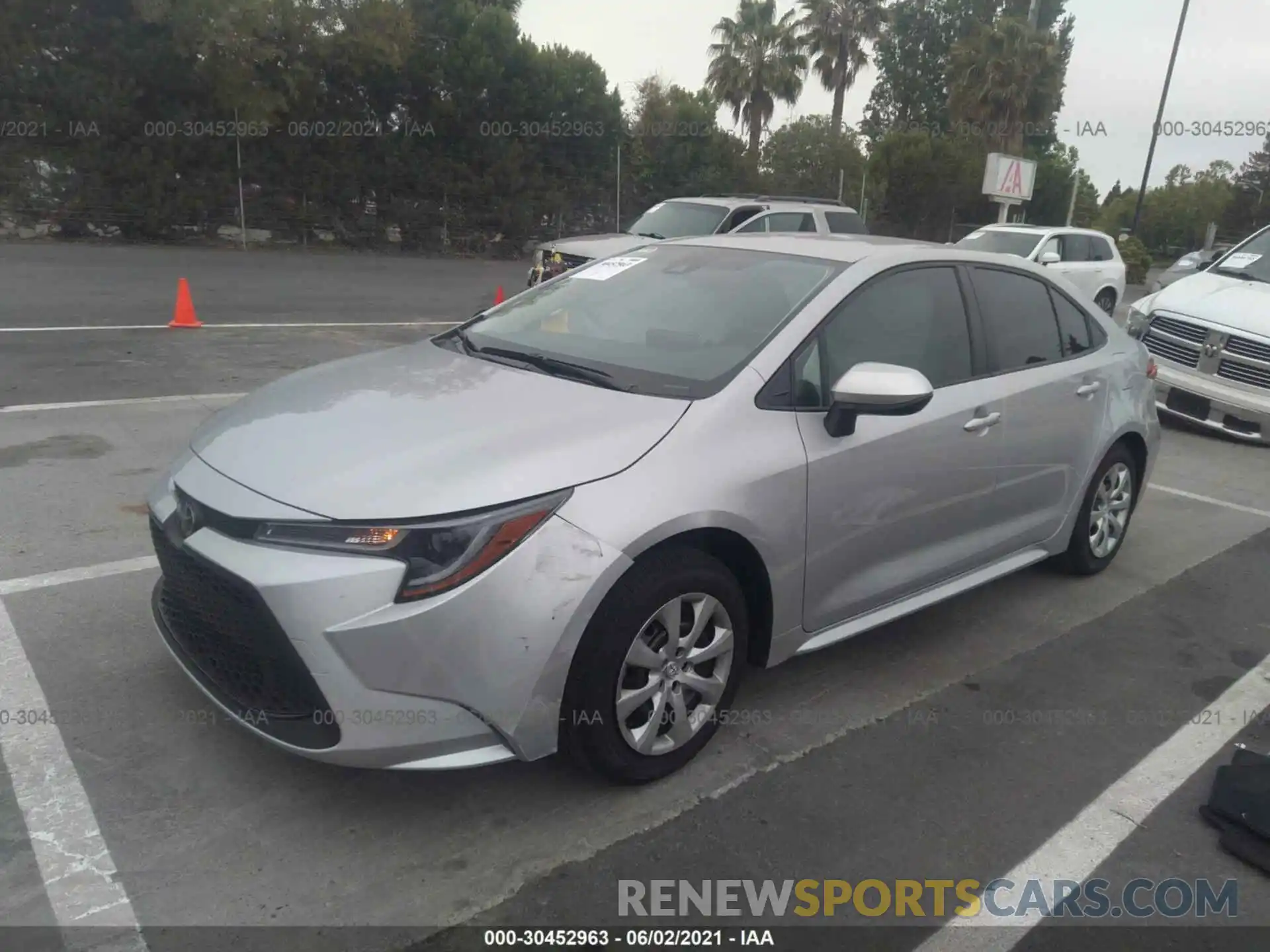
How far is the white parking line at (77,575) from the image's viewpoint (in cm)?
415

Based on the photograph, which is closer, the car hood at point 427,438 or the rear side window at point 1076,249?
the car hood at point 427,438

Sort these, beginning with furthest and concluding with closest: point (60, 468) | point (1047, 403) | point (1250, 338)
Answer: point (1250, 338)
point (60, 468)
point (1047, 403)

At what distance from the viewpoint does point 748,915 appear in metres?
2.63

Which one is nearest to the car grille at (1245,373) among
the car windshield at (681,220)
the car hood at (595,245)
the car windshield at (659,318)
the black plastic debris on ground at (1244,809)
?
the car hood at (595,245)

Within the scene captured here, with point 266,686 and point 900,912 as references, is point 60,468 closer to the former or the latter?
point 266,686

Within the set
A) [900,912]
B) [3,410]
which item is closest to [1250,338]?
[900,912]

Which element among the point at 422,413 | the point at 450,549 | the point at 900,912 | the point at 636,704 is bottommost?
the point at 900,912

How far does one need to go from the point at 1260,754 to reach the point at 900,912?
1.59 m

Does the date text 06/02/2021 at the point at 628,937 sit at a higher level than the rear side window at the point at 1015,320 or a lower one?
lower

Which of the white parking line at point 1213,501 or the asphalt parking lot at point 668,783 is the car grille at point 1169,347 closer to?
the white parking line at point 1213,501

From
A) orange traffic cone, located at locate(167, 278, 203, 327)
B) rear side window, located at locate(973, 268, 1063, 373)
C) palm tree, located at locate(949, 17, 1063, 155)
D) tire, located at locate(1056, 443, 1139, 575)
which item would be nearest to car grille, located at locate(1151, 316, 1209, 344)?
tire, located at locate(1056, 443, 1139, 575)

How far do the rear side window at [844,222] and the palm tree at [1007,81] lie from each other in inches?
873

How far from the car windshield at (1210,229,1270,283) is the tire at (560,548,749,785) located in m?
8.13

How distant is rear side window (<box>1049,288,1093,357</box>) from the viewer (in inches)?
183
